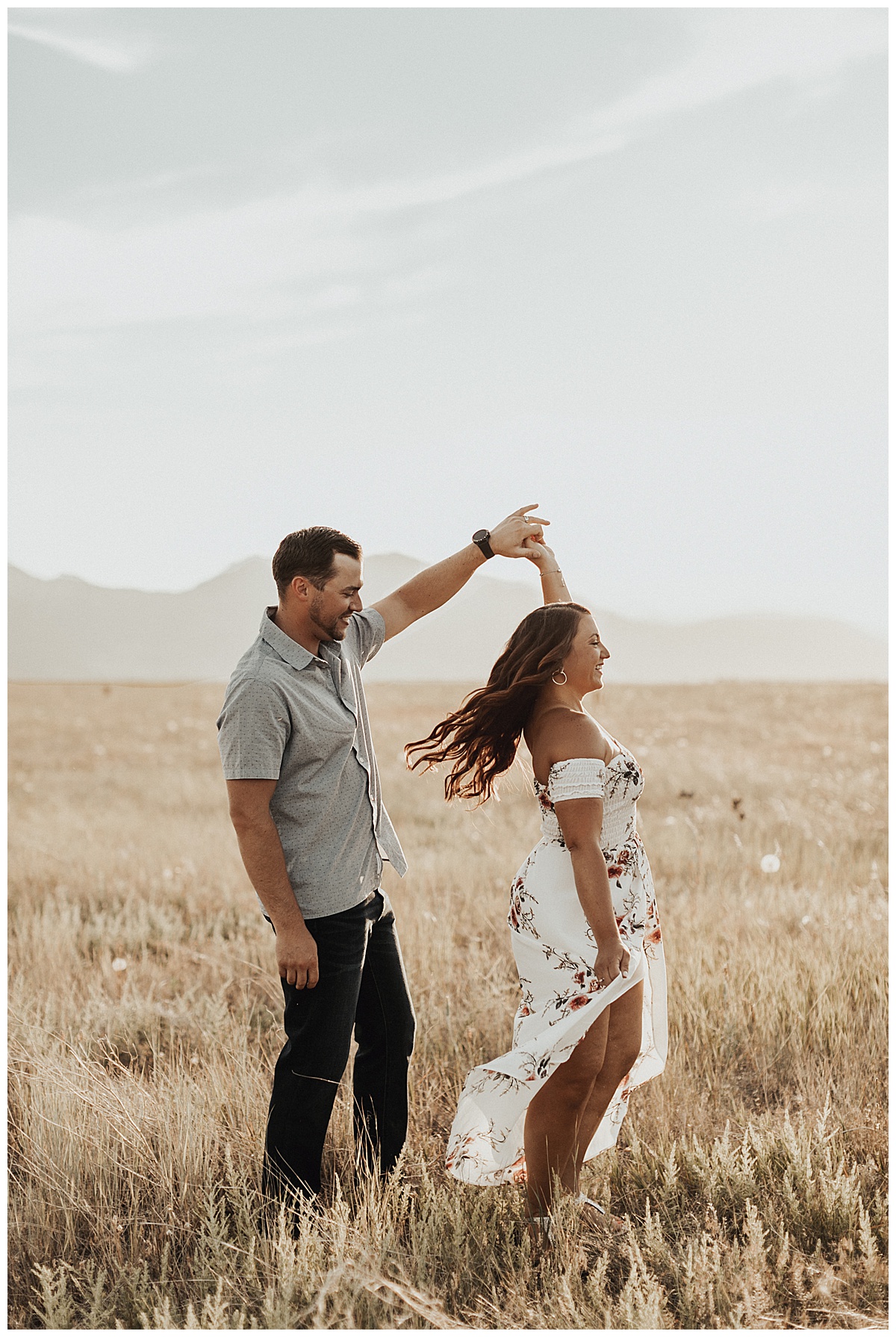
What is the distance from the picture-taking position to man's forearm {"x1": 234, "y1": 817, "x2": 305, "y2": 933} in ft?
10.5

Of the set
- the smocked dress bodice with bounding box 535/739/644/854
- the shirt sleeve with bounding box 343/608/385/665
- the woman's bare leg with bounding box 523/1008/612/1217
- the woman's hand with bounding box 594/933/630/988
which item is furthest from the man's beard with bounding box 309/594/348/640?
the woman's bare leg with bounding box 523/1008/612/1217

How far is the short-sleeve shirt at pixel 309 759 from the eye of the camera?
3205 millimetres

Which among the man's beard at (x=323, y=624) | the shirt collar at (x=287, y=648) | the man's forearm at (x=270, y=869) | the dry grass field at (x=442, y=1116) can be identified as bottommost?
the dry grass field at (x=442, y=1116)

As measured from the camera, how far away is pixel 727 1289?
309 cm

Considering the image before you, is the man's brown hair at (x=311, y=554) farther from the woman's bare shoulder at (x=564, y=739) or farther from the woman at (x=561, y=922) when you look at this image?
the woman's bare shoulder at (x=564, y=739)

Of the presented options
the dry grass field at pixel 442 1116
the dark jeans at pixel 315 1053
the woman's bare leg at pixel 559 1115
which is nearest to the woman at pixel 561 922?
the woman's bare leg at pixel 559 1115

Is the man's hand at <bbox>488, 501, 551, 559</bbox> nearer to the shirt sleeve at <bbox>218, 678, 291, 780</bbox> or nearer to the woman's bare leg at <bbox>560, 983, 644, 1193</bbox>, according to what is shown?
the shirt sleeve at <bbox>218, 678, 291, 780</bbox>

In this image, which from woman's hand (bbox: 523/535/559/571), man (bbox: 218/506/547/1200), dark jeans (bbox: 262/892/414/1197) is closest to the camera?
man (bbox: 218/506/547/1200)

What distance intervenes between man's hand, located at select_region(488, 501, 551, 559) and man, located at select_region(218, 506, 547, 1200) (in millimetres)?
741

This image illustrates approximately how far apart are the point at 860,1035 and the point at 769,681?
34.3 metres

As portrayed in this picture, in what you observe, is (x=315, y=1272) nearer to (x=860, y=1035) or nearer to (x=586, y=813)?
(x=586, y=813)

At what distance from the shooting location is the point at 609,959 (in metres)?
3.24

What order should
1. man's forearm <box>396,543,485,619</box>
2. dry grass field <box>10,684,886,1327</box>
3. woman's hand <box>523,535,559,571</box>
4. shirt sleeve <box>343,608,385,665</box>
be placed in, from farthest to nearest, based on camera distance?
man's forearm <box>396,543,485,619</box> < woman's hand <box>523,535,559,571</box> < shirt sleeve <box>343,608,385,665</box> < dry grass field <box>10,684,886,1327</box>

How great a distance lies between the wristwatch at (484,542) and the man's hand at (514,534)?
0.8 inches
